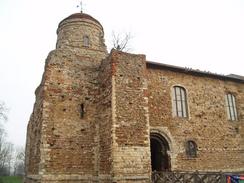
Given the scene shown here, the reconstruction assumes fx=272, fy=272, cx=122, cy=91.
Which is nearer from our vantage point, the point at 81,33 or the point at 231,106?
the point at 81,33

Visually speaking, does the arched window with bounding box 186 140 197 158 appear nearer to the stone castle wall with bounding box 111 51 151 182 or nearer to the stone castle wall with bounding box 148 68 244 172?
the stone castle wall with bounding box 148 68 244 172

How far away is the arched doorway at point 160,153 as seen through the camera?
1429 cm

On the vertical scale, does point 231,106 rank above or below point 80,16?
below

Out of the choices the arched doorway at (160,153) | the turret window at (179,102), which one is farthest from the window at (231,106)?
the arched doorway at (160,153)

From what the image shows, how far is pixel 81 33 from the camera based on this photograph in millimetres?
16734

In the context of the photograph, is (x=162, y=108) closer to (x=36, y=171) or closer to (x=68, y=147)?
(x=68, y=147)

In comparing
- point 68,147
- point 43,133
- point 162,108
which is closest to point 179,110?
point 162,108

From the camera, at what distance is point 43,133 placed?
12492mm

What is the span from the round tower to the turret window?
4.72 m

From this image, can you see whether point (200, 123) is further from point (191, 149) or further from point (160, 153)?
point (160, 153)

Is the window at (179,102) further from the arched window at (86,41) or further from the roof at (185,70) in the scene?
the arched window at (86,41)

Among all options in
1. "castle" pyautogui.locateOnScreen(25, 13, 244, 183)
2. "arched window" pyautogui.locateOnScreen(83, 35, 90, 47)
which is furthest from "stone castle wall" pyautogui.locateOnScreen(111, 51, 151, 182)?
"arched window" pyautogui.locateOnScreen(83, 35, 90, 47)

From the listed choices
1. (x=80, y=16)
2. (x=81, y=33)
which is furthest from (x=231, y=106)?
(x=80, y=16)

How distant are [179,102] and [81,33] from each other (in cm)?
725
